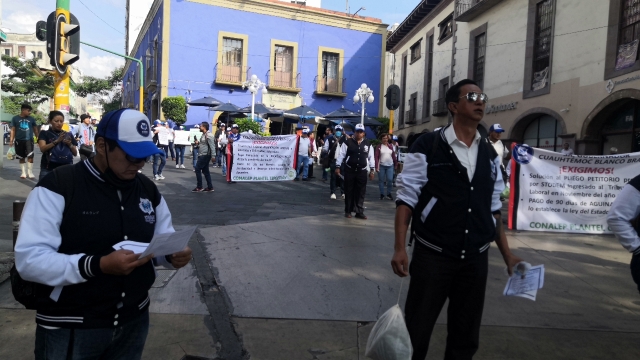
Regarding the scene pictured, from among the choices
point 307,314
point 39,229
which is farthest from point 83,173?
point 307,314

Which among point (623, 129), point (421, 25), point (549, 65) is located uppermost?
point (421, 25)

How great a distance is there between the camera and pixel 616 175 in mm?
7855

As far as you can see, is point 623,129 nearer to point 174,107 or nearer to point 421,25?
point 421,25

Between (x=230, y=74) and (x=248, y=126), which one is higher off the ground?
(x=230, y=74)

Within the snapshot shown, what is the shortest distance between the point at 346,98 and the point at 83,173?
1170 inches

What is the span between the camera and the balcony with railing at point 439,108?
2656cm

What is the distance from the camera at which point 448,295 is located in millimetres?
2859

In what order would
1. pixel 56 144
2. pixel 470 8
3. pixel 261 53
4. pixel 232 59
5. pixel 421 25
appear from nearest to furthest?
pixel 56 144, pixel 470 8, pixel 232 59, pixel 261 53, pixel 421 25

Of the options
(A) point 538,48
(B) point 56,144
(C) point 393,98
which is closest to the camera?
(B) point 56,144

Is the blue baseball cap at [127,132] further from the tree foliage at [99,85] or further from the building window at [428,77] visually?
the tree foliage at [99,85]

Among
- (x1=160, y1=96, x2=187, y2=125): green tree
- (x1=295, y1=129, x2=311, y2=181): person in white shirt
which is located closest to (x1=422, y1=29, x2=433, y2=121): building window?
(x1=160, y1=96, x2=187, y2=125): green tree

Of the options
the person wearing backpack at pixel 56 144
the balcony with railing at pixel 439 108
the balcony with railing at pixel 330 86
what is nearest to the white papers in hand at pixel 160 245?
the person wearing backpack at pixel 56 144

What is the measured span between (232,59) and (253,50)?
1317 millimetres

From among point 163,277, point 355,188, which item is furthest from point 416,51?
point 163,277
